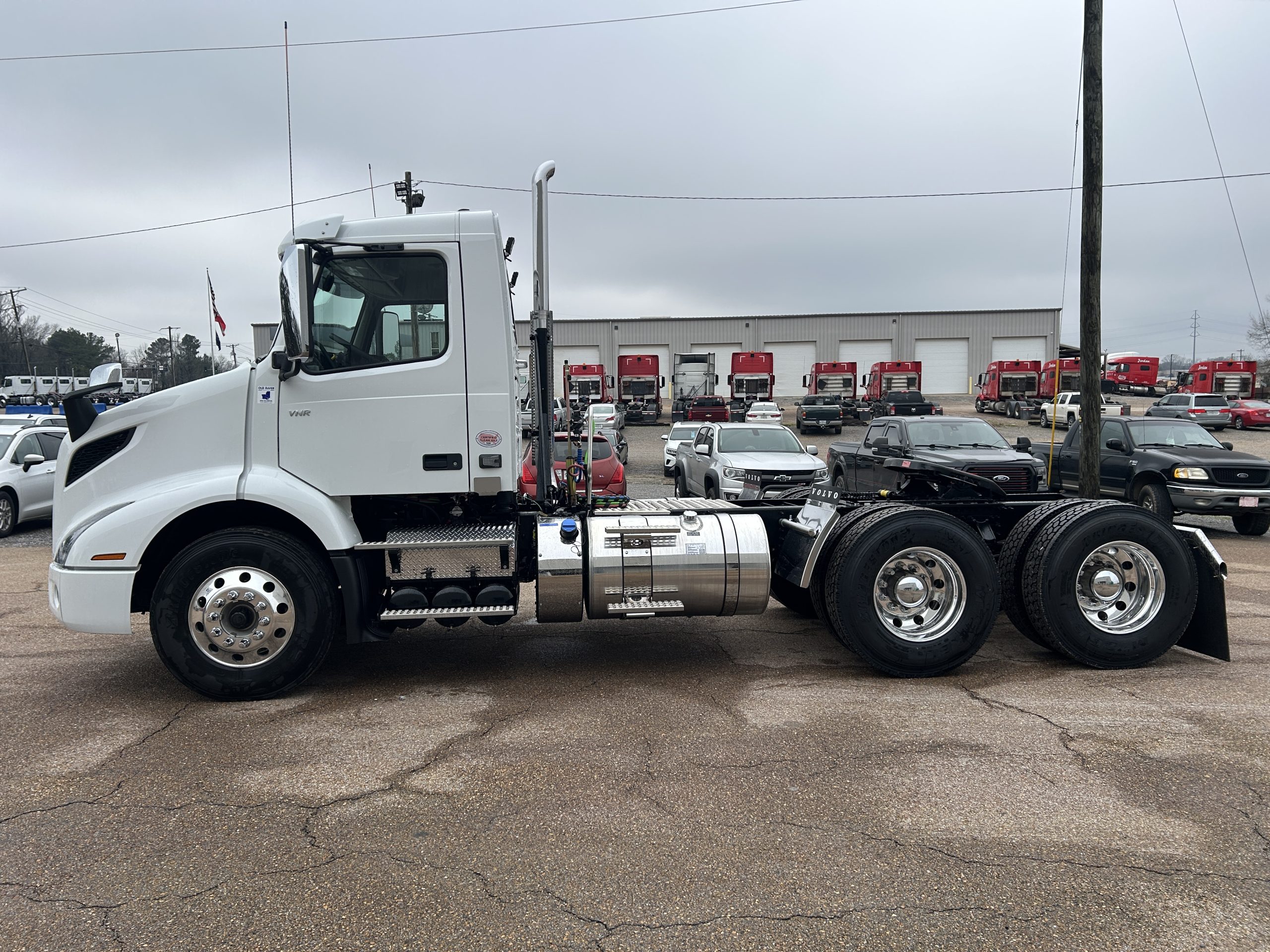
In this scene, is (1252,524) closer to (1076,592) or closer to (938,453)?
(938,453)

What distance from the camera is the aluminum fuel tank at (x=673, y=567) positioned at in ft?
19.3

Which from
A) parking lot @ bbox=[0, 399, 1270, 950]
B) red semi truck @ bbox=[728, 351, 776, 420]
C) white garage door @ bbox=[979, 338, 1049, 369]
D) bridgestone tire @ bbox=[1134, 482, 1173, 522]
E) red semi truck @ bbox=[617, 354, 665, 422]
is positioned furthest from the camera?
white garage door @ bbox=[979, 338, 1049, 369]

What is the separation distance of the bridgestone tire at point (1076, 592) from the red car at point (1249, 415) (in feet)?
126

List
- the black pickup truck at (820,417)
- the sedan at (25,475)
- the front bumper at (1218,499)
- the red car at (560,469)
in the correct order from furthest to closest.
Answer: the black pickup truck at (820,417), the sedan at (25,475), the front bumper at (1218,499), the red car at (560,469)

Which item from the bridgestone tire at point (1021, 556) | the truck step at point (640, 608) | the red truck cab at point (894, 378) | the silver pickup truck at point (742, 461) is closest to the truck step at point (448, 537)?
the truck step at point (640, 608)

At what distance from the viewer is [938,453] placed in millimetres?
12039

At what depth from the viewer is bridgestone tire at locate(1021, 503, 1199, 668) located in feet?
20.0

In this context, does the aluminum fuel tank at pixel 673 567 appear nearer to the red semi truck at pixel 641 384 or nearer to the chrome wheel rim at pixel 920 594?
the chrome wheel rim at pixel 920 594

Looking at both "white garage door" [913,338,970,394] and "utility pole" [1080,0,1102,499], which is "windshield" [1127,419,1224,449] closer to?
"utility pole" [1080,0,1102,499]

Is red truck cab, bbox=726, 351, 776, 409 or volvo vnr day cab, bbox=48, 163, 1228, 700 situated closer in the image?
volvo vnr day cab, bbox=48, 163, 1228, 700

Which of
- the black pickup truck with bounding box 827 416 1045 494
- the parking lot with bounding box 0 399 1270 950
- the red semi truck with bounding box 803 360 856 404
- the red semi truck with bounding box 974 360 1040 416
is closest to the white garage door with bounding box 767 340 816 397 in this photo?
the red semi truck with bounding box 803 360 856 404

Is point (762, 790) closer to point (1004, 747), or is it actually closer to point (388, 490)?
point (1004, 747)

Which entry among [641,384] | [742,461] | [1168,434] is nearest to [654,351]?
[641,384]

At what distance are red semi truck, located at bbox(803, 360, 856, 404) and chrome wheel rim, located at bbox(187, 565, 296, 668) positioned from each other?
143 ft
